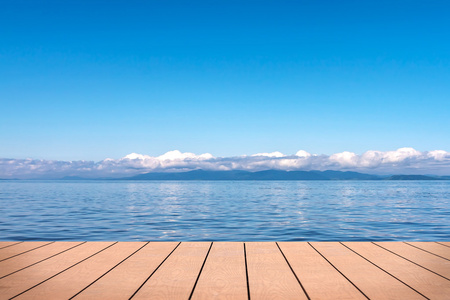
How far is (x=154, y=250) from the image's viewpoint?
16.7 ft

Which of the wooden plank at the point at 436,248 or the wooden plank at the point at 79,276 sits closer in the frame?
the wooden plank at the point at 79,276

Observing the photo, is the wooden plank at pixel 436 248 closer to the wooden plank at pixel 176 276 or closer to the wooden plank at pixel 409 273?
the wooden plank at pixel 409 273

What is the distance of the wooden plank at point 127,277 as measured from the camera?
3213 mm

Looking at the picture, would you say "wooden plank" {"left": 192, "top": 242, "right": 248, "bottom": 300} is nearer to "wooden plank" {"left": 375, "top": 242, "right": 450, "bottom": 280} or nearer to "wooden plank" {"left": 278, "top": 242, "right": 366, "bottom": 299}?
"wooden plank" {"left": 278, "top": 242, "right": 366, "bottom": 299}

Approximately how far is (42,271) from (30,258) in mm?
750

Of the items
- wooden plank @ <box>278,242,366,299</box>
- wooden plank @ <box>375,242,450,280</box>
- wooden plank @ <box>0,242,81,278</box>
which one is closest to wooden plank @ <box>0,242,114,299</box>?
wooden plank @ <box>0,242,81,278</box>

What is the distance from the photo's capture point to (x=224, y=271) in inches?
156

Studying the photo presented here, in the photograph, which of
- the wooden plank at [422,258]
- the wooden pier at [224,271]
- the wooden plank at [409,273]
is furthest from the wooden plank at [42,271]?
the wooden plank at [422,258]

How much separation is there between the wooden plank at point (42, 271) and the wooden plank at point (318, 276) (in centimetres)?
247

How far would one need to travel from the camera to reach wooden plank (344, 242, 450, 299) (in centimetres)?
328

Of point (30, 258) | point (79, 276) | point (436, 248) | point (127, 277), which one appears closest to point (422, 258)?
point (436, 248)

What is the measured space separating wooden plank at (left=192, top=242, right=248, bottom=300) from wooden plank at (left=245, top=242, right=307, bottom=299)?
0.29 ft

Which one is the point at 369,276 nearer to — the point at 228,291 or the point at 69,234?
the point at 228,291

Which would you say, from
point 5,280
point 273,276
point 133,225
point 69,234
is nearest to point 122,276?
point 5,280
